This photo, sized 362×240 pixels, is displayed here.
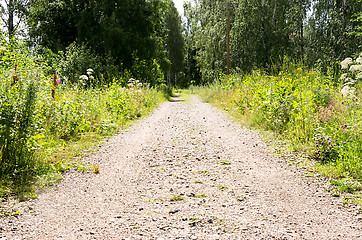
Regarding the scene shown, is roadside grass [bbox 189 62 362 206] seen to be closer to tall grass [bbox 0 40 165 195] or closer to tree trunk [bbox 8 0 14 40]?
tall grass [bbox 0 40 165 195]

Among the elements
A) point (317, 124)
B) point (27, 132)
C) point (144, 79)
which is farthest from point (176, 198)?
point (144, 79)

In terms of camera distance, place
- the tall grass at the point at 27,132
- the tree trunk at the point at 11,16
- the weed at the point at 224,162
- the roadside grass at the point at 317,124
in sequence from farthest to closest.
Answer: the tree trunk at the point at 11,16, the weed at the point at 224,162, the roadside grass at the point at 317,124, the tall grass at the point at 27,132

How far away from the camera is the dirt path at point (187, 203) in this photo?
2828mm

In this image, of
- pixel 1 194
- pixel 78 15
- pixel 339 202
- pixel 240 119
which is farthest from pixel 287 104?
pixel 78 15

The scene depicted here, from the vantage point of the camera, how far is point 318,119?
571 cm

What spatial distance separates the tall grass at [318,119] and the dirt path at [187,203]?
76 centimetres

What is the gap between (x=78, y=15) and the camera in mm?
20812

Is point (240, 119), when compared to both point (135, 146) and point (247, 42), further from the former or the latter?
point (247, 42)

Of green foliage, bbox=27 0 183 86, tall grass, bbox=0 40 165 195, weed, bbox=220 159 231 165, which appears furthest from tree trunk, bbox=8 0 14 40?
weed, bbox=220 159 231 165

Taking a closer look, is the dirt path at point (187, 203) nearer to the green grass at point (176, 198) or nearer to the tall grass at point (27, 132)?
the green grass at point (176, 198)

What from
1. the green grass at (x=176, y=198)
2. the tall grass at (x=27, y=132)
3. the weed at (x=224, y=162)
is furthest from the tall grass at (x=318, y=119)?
the tall grass at (x=27, y=132)

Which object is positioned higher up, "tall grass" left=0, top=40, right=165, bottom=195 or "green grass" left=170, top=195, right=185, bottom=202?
"tall grass" left=0, top=40, right=165, bottom=195

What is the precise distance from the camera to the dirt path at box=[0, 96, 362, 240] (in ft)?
9.28

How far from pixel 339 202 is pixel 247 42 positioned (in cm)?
2137
